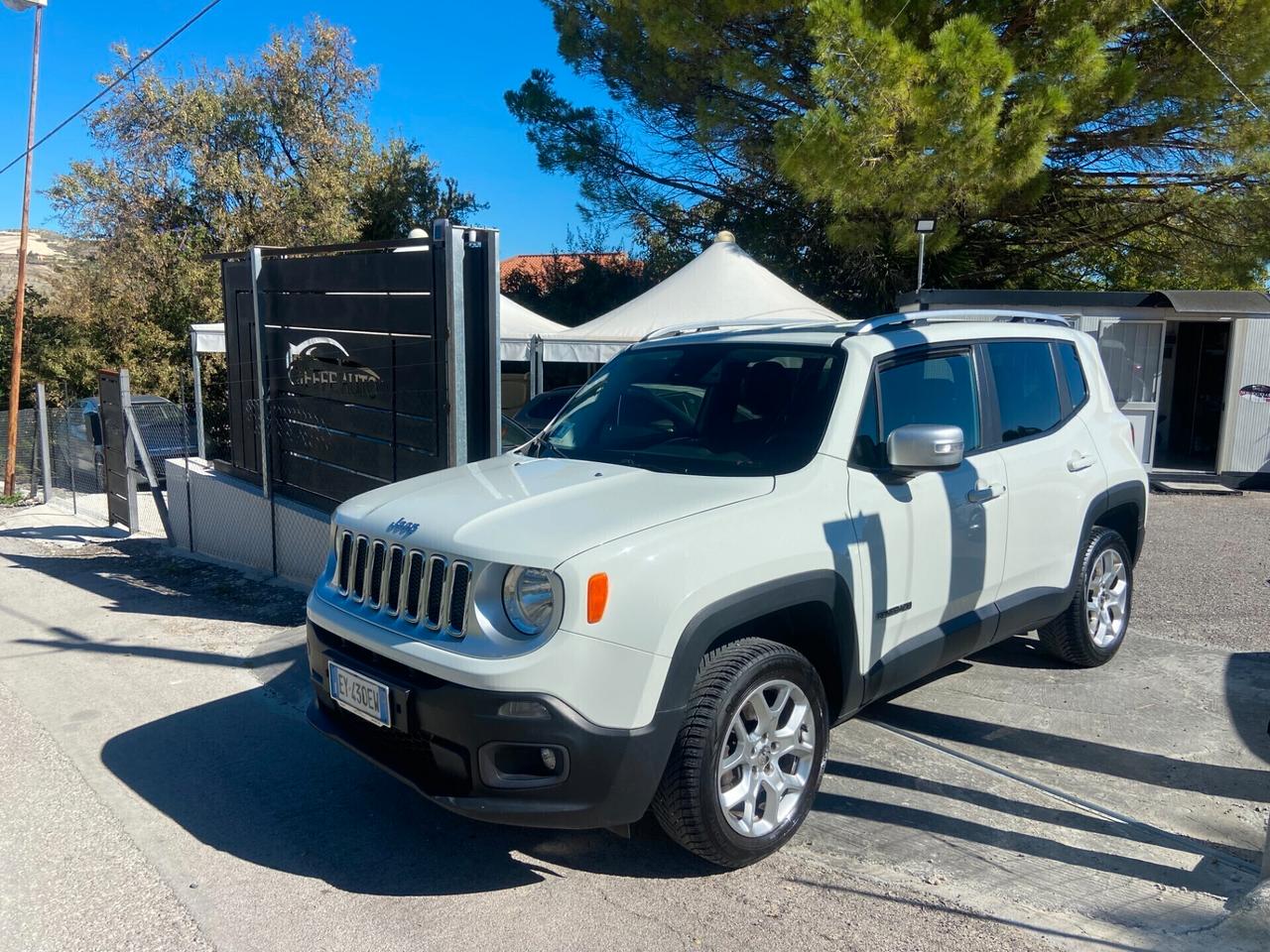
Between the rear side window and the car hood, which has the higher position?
the rear side window

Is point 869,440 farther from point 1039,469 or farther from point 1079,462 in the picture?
point 1079,462

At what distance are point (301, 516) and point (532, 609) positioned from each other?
5666mm

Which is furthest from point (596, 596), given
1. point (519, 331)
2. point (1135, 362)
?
point (519, 331)

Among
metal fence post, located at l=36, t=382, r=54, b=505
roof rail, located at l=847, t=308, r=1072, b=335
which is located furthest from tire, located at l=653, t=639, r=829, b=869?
metal fence post, located at l=36, t=382, r=54, b=505

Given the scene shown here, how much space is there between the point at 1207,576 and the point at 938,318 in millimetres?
4748

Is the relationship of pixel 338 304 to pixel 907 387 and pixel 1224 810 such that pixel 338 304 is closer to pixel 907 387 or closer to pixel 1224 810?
pixel 907 387

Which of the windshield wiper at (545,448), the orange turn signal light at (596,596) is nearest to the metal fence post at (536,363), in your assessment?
the windshield wiper at (545,448)

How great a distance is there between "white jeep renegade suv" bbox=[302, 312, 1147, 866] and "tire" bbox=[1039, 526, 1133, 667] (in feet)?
0.84

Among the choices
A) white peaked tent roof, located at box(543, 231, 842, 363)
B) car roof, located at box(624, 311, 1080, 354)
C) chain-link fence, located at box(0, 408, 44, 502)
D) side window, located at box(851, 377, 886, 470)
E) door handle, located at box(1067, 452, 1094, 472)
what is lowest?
chain-link fence, located at box(0, 408, 44, 502)

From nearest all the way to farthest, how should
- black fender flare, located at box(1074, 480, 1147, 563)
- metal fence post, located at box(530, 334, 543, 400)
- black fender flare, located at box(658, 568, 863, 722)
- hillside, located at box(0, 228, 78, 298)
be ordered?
1. black fender flare, located at box(658, 568, 863, 722)
2. black fender flare, located at box(1074, 480, 1147, 563)
3. metal fence post, located at box(530, 334, 543, 400)
4. hillside, located at box(0, 228, 78, 298)

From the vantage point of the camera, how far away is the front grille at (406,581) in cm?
334

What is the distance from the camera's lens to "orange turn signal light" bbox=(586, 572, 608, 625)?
10.1 ft

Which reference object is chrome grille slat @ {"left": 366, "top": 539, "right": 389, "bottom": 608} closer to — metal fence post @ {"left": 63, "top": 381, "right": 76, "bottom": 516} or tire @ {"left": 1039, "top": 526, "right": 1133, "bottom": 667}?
tire @ {"left": 1039, "top": 526, "right": 1133, "bottom": 667}

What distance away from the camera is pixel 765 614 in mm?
3496
